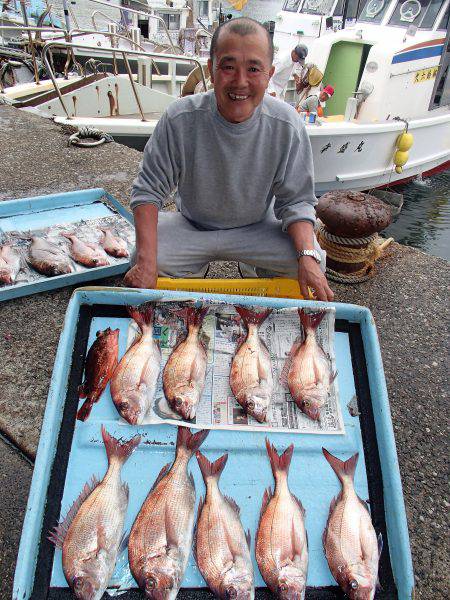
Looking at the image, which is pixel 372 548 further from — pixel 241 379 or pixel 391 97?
pixel 391 97

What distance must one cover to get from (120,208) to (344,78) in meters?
6.85

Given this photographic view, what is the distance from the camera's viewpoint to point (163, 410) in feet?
6.29

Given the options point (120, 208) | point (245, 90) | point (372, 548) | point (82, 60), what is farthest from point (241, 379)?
point (82, 60)

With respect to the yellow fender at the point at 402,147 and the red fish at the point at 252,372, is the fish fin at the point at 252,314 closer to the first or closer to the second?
the red fish at the point at 252,372

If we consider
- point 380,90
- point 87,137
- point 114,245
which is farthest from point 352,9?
point 114,245

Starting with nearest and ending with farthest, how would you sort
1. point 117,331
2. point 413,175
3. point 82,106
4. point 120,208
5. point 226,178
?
1. point 117,331
2. point 226,178
3. point 120,208
4. point 82,106
5. point 413,175

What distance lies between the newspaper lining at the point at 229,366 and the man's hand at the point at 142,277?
0.24 metres

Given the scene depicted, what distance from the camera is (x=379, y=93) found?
7.65 m

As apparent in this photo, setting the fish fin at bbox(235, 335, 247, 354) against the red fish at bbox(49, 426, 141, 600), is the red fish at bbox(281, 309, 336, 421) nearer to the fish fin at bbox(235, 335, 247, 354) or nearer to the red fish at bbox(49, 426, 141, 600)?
the fish fin at bbox(235, 335, 247, 354)

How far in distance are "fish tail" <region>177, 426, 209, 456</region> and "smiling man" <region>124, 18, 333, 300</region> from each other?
33.9 inches

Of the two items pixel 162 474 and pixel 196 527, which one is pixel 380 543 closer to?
pixel 196 527

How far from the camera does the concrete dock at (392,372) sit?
6.22 feet

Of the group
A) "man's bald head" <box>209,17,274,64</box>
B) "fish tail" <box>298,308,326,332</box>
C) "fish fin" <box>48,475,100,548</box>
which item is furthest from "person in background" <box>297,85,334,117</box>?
"fish fin" <box>48,475,100,548</box>

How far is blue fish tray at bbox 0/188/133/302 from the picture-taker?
302 centimetres
